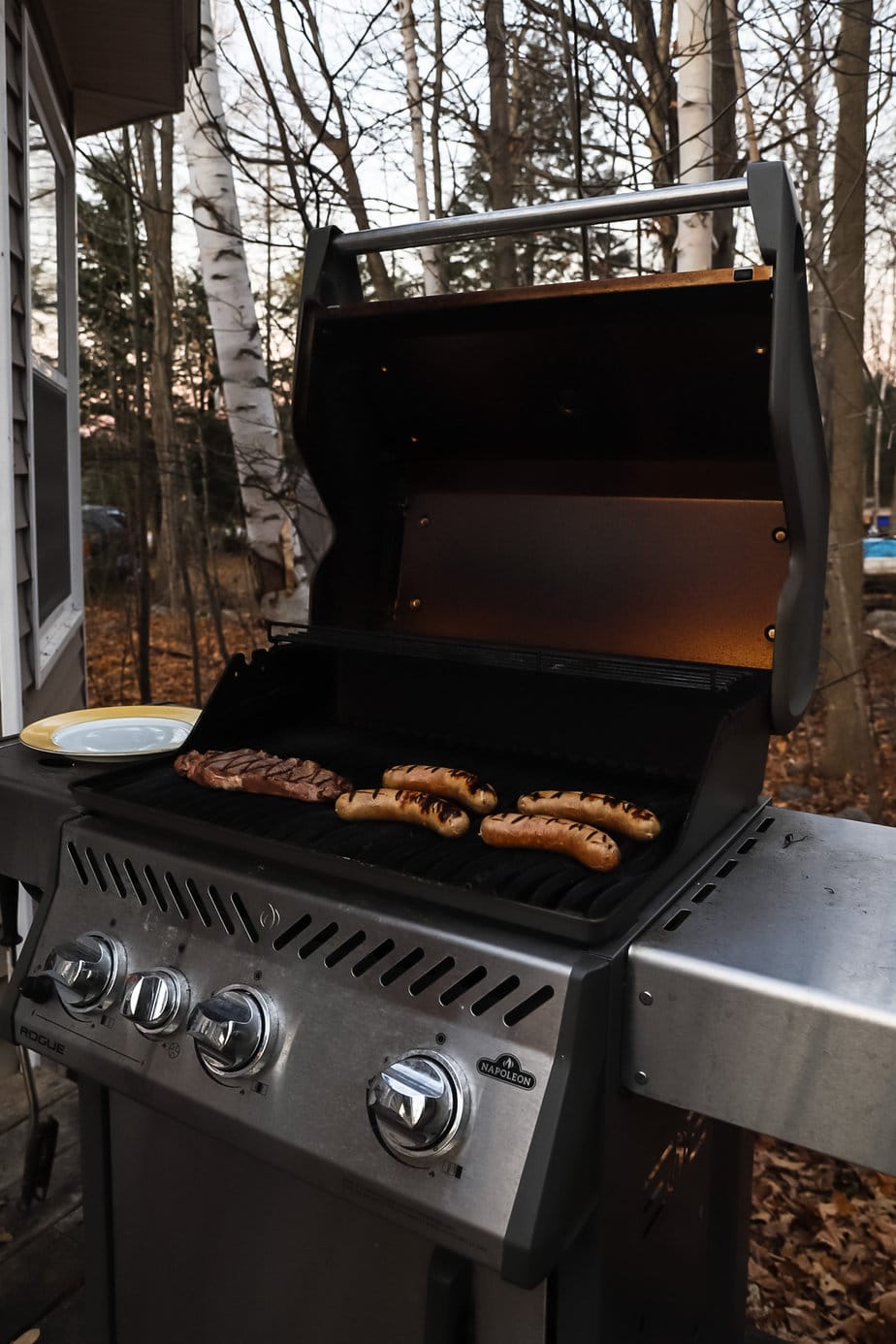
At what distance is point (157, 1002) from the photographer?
117cm

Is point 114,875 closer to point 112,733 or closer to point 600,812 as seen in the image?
point 112,733

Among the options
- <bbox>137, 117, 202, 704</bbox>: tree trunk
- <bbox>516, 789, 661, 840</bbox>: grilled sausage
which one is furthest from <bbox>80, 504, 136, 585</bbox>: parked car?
<bbox>516, 789, 661, 840</bbox>: grilled sausage

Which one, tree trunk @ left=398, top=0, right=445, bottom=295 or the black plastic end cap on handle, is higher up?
tree trunk @ left=398, top=0, right=445, bottom=295

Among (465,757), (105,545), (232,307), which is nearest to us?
(465,757)

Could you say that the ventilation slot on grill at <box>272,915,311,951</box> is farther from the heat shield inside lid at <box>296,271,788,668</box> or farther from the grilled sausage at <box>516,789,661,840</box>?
the heat shield inside lid at <box>296,271,788,668</box>

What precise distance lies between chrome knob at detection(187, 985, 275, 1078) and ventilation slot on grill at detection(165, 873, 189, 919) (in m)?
0.14

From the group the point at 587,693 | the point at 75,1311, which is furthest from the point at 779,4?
the point at 75,1311

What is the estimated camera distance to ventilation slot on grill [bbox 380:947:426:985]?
3.42 ft

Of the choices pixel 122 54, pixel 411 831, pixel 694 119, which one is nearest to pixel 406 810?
pixel 411 831

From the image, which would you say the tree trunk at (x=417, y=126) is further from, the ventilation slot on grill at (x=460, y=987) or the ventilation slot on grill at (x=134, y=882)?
the ventilation slot on grill at (x=460, y=987)

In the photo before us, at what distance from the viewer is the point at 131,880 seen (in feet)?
4.24

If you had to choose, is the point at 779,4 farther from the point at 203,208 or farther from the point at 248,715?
the point at 248,715

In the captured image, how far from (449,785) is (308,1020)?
39 cm

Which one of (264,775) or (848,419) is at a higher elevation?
(848,419)
